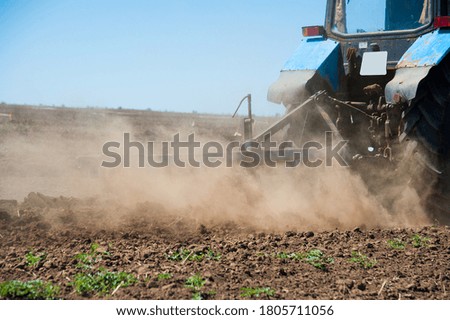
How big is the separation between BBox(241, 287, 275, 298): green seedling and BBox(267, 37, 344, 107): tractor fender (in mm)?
3407

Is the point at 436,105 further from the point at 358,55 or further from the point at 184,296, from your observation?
the point at 184,296

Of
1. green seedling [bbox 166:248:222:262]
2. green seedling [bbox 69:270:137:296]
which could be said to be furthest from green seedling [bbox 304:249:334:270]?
green seedling [bbox 69:270:137:296]

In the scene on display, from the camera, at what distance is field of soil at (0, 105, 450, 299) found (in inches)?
168

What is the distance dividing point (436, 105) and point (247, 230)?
6.85 feet

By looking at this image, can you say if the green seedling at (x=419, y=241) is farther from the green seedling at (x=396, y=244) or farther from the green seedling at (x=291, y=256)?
the green seedling at (x=291, y=256)

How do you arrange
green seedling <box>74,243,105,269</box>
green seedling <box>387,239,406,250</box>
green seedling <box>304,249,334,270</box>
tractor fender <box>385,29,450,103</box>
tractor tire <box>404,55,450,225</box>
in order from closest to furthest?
green seedling <box>74,243,105,269</box> → green seedling <box>304,249,334,270</box> → green seedling <box>387,239,406,250</box> → tractor fender <box>385,29,450,103</box> → tractor tire <box>404,55,450,225</box>

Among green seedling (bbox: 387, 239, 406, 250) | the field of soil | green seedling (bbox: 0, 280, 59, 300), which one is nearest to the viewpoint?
green seedling (bbox: 0, 280, 59, 300)

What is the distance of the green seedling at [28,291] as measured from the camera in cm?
394

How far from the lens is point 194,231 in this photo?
5.98 metres

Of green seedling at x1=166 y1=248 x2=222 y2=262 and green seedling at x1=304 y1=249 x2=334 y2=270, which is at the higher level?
green seedling at x1=166 y1=248 x2=222 y2=262

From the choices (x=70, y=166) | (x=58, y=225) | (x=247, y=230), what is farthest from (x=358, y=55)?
(x=70, y=166)

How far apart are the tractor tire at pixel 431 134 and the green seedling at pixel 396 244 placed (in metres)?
0.96

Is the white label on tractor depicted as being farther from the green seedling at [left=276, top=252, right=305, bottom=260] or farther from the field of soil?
the green seedling at [left=276, top=252, right=305, bottom=260]

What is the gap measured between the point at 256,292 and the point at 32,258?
1.73 meters
